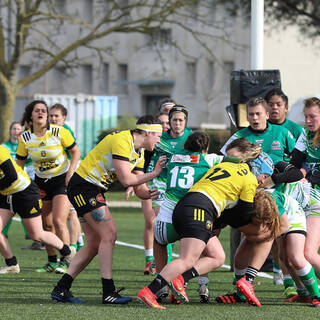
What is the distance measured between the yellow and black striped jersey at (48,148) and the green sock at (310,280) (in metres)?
4.08

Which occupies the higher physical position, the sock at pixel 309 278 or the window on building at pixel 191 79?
the window on building at pixel 191 79

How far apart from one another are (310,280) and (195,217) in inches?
52.7

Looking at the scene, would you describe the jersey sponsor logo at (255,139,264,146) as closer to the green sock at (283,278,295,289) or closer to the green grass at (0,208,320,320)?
the green sock at (283,278,295,289)

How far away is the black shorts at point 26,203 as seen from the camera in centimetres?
1018

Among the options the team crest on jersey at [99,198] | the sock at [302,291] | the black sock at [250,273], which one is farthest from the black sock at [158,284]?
the sock at [302,291]

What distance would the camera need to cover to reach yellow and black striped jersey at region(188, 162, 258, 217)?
7805 mm

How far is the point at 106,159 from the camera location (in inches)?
325

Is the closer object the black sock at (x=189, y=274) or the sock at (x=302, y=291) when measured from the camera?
the black sock at (x=189, y=274)

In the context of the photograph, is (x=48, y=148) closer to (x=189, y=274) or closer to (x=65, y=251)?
(x=65, y=251)

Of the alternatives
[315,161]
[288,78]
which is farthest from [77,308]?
[288,78]

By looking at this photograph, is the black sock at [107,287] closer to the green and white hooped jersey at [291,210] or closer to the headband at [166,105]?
the green and white hooped jersey at [291,210]

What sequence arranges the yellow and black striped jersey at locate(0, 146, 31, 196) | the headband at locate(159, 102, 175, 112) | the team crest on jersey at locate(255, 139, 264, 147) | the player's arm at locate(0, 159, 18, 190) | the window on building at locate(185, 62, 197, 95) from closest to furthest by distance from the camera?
the team crest on jersey at locate(255, 139, 264, 147), the player's arm at locate(0, 159, 18, 190), the yellow and black striped jersey at locate(0, 146, 31, 196), the headband at locate(159, 102, 175, 112), the window on building at locate(185, 62, 197, 95)

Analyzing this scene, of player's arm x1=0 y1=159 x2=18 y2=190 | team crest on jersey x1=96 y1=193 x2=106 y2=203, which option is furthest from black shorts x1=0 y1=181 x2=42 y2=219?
team crest on jersey x1=96 y1=193 x2=106 y2=203

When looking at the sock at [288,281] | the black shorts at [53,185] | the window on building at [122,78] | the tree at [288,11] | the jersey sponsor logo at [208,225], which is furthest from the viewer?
the window on building at [122,78]
